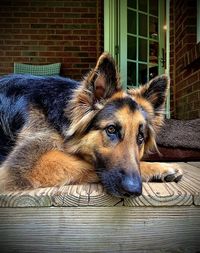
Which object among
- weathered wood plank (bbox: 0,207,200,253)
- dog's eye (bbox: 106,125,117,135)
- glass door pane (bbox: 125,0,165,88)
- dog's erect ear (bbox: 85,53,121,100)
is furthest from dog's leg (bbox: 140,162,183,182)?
glass door pane (bbox: 125,0,165,88)

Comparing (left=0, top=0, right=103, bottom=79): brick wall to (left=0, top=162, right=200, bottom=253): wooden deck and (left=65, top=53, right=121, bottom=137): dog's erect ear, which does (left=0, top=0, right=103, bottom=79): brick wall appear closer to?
(left=65, top=53, right=121, bottom=137): dog's erect ear

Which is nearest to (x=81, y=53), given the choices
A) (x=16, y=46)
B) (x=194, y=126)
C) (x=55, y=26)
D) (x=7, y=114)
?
(x=55, y=26)

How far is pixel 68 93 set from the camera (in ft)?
7.82

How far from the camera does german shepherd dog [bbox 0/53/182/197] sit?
183 cm

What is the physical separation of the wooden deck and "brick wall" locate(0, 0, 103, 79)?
666cm

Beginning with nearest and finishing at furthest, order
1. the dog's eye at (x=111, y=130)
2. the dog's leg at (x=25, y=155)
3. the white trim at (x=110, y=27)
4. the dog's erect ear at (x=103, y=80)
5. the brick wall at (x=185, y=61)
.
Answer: the dog's leg at (x=25, y=155)
the dog's eye at (x=111, y=130)
the dog's erect ear at (x=103, y=80)
the brick wall at (x=185, y=61)
the white trim at (x=110, y=27)

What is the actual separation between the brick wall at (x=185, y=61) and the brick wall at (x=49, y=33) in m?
2.20

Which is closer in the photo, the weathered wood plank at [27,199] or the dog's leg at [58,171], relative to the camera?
the weathered wood plank at [27,199]

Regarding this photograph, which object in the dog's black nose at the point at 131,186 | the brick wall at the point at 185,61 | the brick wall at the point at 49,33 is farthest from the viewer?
the brick wall at the point at 49,33

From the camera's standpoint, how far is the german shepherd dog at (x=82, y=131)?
1826mm

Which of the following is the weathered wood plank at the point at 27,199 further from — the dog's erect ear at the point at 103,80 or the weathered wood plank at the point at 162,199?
the dog's erect ear at the point at 103,80

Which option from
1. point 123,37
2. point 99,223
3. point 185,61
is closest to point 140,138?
point 99,223

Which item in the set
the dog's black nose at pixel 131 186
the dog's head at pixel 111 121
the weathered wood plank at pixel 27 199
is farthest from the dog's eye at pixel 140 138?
the weathered wood plank at pixel 27 199

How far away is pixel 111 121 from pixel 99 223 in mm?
599
